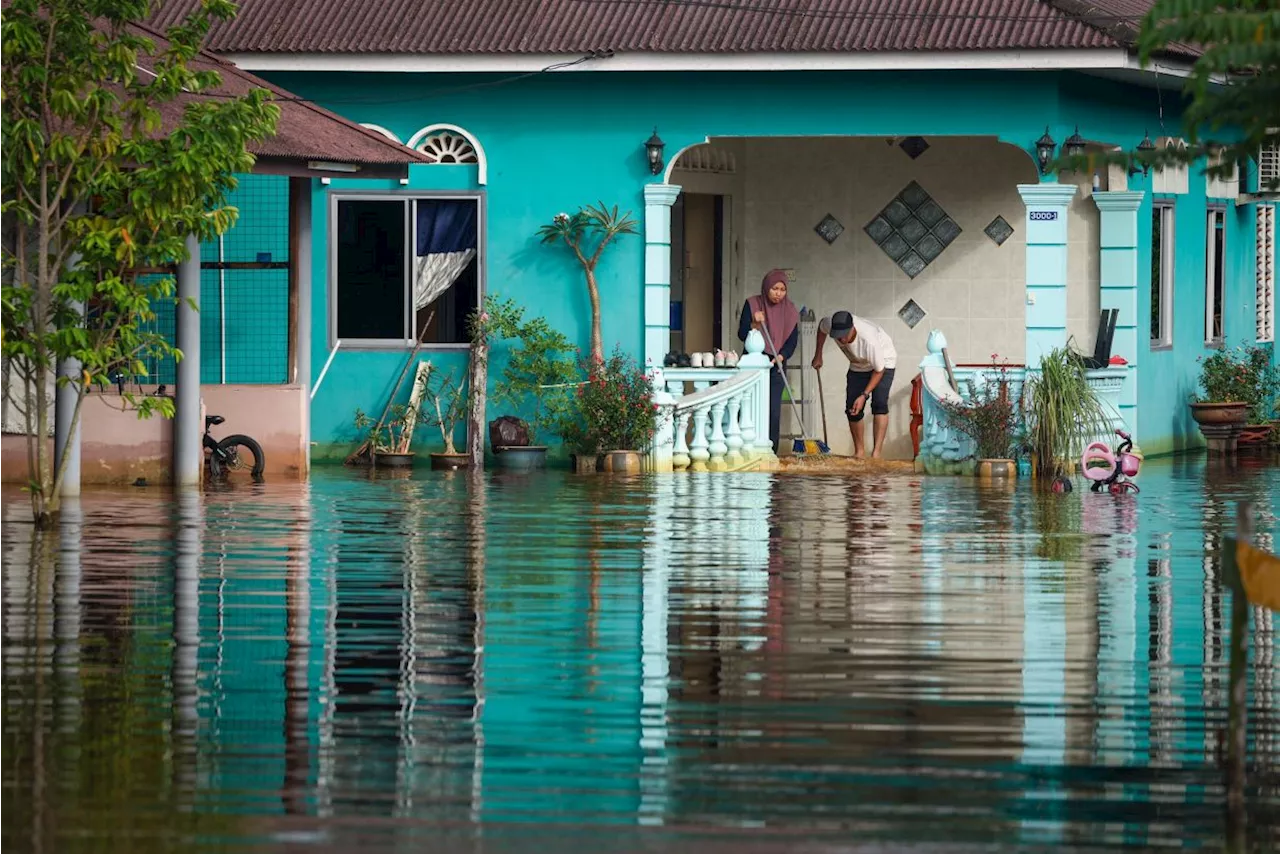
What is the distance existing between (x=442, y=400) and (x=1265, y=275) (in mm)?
10741

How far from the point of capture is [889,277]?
966 inches

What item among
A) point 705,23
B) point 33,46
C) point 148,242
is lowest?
point 148,242

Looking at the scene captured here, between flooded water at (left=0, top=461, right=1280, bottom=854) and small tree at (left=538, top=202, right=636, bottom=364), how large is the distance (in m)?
5.46

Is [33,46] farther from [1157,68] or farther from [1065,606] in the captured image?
[1157,68]

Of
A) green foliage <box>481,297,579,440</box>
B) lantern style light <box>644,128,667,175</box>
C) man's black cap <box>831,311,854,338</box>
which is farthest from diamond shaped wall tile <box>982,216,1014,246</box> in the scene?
green foliage <box>481,297,579,440</box>

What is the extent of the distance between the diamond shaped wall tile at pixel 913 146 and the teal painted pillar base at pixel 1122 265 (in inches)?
78.9

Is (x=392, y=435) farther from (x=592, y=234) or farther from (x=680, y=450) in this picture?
(x=680, y=450)

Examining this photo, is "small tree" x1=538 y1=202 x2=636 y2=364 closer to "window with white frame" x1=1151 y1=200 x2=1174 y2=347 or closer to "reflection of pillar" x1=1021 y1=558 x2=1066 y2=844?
"window with white frame" x1=1151 y1=200 x2=1174 y2=347

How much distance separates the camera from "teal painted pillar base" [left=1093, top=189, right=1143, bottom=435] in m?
22.9

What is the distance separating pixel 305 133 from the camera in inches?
758

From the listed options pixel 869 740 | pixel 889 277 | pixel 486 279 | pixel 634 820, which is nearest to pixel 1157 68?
pixel 889 277

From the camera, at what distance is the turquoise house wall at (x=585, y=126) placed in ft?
70.6

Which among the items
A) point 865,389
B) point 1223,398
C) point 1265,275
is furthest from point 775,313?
point 1265,275

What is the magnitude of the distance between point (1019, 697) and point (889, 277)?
15.6 meters
